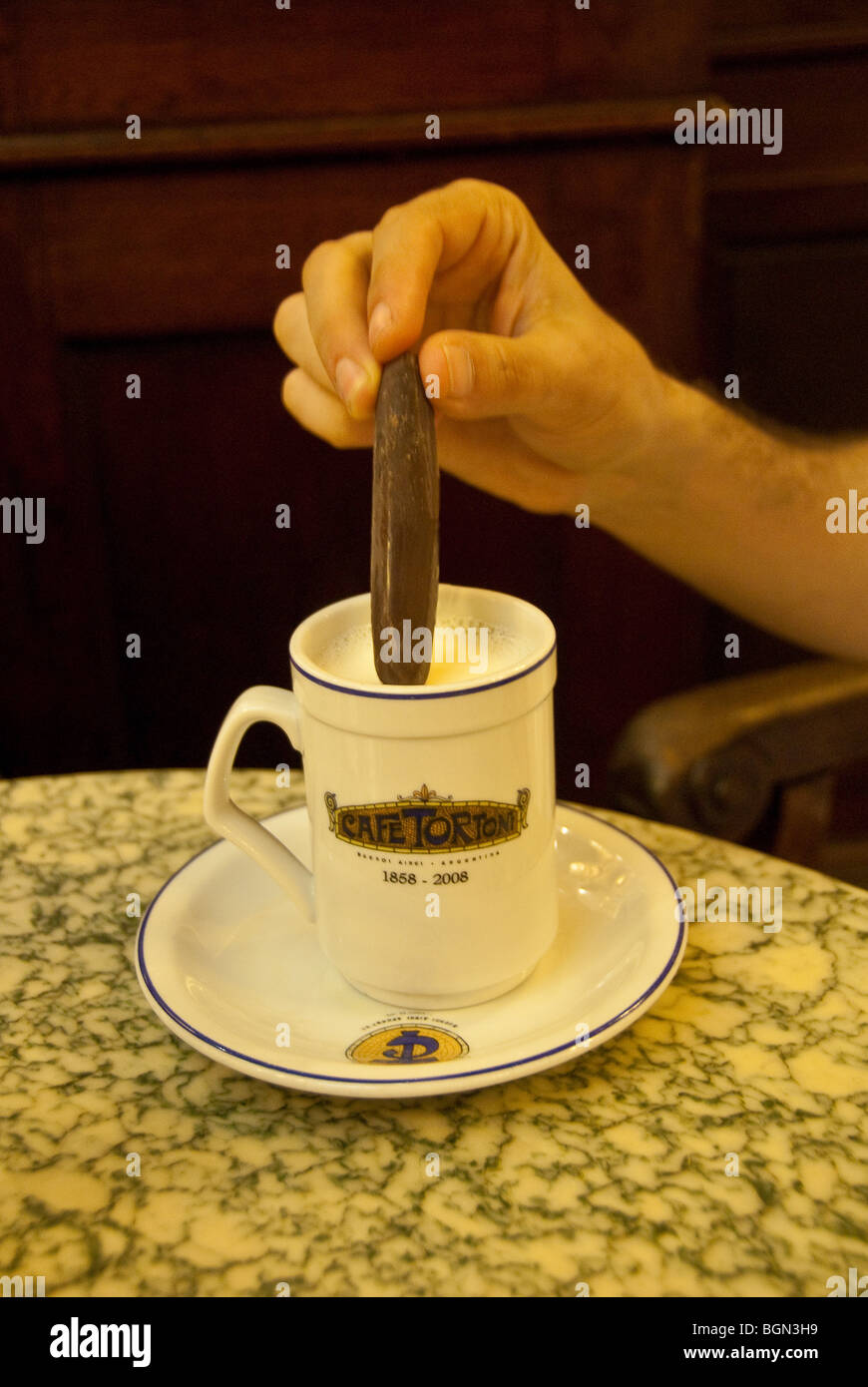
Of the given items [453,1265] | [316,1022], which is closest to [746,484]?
[316,1022]

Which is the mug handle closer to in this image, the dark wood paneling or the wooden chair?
the wooden chair

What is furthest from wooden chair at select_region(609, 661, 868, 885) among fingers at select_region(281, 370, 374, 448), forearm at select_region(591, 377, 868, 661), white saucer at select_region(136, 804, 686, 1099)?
fingers at select_region(281, 370, 374, 448)

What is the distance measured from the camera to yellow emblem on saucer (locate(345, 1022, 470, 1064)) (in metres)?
0.60

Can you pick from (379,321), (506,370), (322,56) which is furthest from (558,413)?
(322,56)

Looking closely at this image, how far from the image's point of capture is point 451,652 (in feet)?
2.28

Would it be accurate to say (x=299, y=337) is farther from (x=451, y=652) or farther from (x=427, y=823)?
(x=427, y=823)

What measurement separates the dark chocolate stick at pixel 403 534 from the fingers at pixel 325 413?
0.29 m

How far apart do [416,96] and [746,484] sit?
738 mm

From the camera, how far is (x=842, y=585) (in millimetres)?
1131

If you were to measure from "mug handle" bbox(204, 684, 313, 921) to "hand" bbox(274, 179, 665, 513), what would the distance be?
8.5 inches

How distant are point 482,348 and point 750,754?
1.12ft

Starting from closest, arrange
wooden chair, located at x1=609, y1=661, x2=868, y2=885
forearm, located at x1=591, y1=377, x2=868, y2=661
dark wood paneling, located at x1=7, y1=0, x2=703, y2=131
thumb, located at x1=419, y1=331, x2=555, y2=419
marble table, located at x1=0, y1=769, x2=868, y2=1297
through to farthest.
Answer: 1. marble table, located at x1=0, y1=769, x2=868, y2=1297
2. thumb, located at x1=419, y1=331, x2=555, y2=419
3. wooden chair, located at x1=609, y1=661, x2=868, y2=885
4. forearm, located at x1=591, y1=377, x2=868, y2=661
5. dark wood paneling, located at x1=7, y1=0, x2=703, y2=131

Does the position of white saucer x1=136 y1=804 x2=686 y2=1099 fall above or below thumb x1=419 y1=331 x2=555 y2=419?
below
